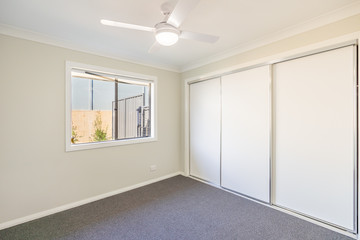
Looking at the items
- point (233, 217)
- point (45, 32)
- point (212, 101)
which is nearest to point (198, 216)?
point (233, 217)

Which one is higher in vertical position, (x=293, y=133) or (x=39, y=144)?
(x=293, y=133)

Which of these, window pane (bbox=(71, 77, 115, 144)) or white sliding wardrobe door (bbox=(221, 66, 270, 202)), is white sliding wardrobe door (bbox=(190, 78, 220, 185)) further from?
window pane (bbox=(71, 77, 115, 144))

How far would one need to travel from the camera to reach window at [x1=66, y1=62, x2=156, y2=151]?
2.70 meters

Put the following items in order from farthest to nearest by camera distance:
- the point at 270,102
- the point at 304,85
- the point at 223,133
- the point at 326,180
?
1. the point at 223,133
2. the point at 270,102
3. the point at 304,85
4. the point at 326,180

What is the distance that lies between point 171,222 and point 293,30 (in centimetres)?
285

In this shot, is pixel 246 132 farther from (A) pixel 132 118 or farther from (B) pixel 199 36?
(A) pixel 132 118

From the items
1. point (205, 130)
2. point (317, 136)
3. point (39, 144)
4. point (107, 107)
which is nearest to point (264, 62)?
point (317, 136)

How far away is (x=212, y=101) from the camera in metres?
3.32

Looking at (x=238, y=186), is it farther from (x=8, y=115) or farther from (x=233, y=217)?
(x=8, y=115)

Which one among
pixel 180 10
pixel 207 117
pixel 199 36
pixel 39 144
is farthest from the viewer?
pixel 207 117

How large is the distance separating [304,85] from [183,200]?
2.33 metres

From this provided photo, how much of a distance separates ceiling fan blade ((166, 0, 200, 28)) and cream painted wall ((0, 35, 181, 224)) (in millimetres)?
1810

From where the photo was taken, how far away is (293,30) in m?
2.21

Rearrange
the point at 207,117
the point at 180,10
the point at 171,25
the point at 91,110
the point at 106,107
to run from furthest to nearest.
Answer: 1. the point at 207,117
2. the point at 106,107
3. the point at 91,110
4. the point at 171,25
5. the point at 180,10
